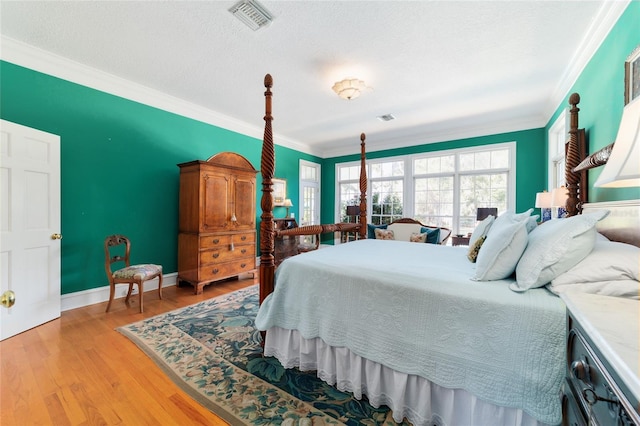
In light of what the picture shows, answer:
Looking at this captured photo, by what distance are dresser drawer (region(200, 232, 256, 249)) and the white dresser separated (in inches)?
141

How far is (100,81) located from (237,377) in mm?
3619

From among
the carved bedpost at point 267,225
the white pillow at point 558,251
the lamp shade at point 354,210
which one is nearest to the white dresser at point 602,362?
the white pillow at point 558,251

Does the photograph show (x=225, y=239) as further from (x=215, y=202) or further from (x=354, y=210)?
(x=354, y=210)

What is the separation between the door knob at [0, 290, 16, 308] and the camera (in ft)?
7.16

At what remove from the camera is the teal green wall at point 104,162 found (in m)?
2.70

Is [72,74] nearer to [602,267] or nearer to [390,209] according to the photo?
[602,267]

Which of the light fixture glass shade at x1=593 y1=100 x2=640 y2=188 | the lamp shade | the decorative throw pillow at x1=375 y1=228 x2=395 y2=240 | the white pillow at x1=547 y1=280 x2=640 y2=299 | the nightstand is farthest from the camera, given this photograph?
the lamp shade

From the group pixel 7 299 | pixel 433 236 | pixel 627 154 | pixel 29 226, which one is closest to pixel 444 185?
pixel 433 236

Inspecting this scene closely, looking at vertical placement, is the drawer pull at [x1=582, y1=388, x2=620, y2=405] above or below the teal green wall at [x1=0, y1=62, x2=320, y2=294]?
below

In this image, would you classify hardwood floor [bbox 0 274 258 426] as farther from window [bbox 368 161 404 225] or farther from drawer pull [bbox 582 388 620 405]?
window [bbox 368 161 404 225]

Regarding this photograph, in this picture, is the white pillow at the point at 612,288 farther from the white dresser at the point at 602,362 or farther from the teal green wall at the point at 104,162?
the teal green wall at the point at 104,162

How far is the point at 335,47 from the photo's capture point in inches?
100

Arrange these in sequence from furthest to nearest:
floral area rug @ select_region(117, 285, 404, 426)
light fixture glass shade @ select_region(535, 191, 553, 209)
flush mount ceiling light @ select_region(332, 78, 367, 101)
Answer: light fixture glass shade @ select_region(535, 191, 553, 209) → flush mount ceiling light @ select_region(332, 78, 367, 101) → floral area rug @ select_region(117, 285, 404, 426)

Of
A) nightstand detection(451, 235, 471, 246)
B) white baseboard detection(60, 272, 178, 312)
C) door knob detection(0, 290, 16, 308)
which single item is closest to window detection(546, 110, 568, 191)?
nightstand detection(451, 235, 471, 246)
